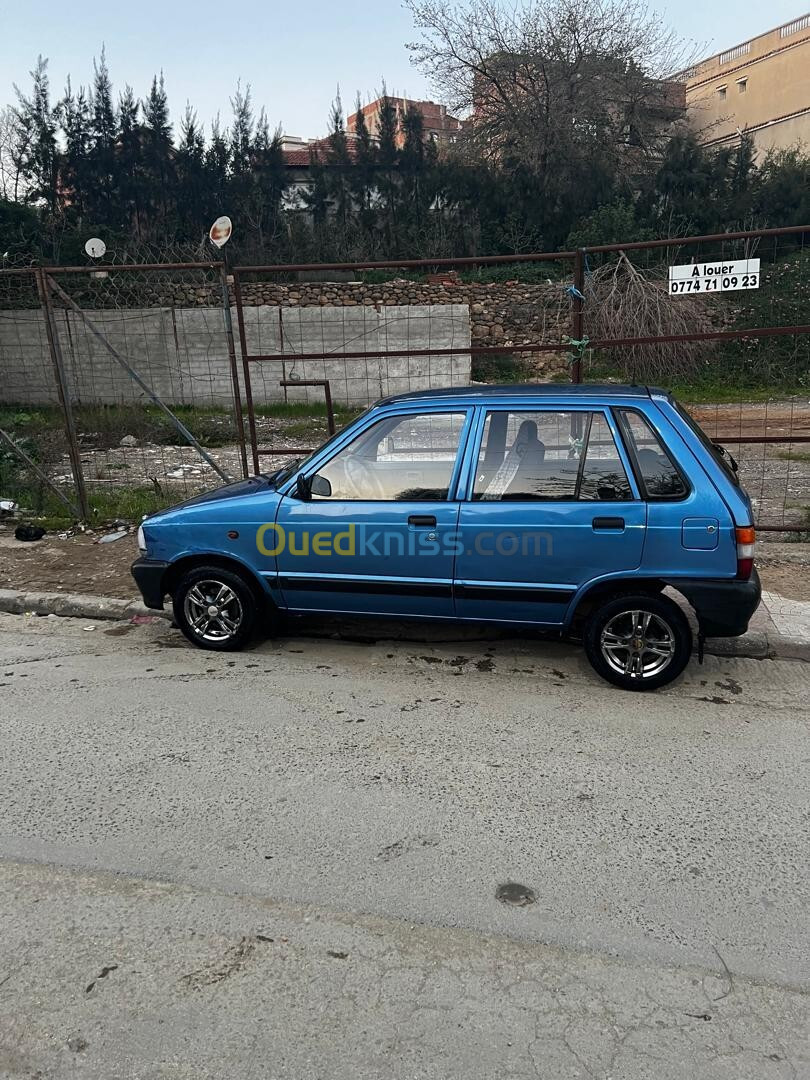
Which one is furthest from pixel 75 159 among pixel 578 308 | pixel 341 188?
pixel 578 308

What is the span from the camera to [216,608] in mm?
5250

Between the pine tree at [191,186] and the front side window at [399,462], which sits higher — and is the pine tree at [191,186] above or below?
above

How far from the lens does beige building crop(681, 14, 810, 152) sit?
3495cm

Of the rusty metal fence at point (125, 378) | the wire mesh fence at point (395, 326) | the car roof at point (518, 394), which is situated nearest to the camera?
the car roof at point (518, 394)

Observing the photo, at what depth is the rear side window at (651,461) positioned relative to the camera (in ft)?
14.5

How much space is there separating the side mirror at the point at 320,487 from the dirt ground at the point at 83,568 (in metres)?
2.47

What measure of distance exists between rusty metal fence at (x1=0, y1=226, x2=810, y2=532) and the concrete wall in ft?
0.15

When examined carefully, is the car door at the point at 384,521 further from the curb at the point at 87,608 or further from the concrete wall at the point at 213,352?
the concrete wall at the point at 213,352

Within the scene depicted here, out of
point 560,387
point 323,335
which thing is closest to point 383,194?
point 323,335

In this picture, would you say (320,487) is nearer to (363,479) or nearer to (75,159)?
(363,479)

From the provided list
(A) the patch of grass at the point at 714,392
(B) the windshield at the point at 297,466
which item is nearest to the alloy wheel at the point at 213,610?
(B) the windshield at the point at 297,466

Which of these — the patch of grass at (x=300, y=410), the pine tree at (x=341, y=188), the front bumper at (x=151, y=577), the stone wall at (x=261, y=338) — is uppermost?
the pine tree at (x=341, y=188)

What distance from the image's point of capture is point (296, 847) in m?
3.09

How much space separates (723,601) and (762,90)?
42809 millimetres
